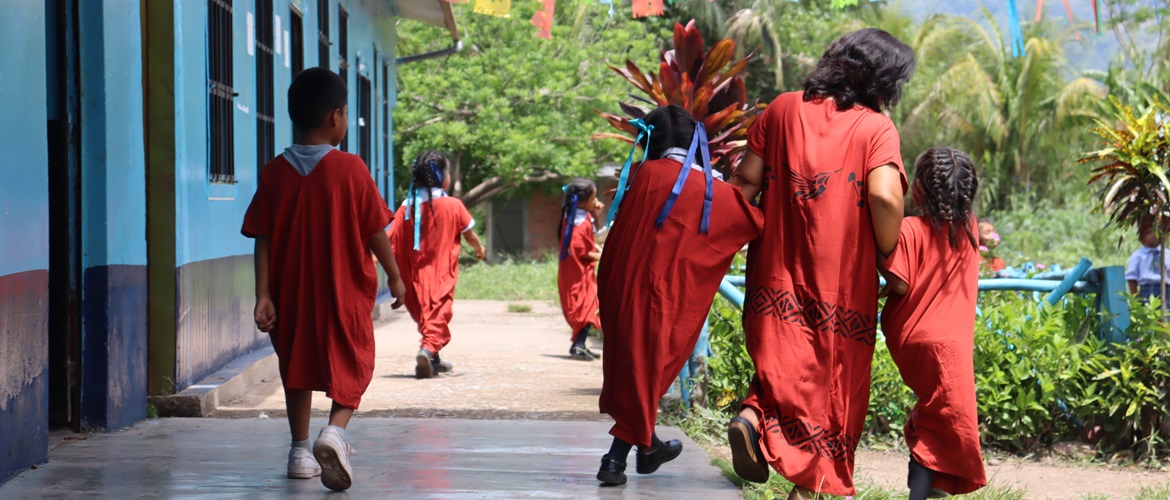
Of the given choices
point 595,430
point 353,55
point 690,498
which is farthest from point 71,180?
point 353,55

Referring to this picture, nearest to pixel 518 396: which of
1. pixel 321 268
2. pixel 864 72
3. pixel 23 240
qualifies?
pixel 321 268

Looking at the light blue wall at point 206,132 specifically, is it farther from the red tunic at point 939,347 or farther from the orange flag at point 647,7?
the red tunic at point 939,347

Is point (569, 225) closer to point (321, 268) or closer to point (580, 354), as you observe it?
point (580, 354)

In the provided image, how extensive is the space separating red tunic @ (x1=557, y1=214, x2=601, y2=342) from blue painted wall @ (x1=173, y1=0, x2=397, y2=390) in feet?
8.74

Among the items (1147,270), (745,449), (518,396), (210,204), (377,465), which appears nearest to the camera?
(745,449)

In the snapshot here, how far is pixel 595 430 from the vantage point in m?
5.88

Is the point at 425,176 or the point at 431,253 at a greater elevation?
the point at 425,176

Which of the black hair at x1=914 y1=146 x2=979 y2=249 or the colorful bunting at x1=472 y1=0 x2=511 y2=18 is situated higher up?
the colorful bunting at x1=472 y1=0 x2=511 y2=18

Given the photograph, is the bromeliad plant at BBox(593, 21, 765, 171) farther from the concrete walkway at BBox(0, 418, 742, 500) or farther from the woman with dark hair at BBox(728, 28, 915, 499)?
the woman with dark hair at BBox(728, 28, 915, 499)

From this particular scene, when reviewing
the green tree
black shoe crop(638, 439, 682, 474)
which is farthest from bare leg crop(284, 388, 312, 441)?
the green tree

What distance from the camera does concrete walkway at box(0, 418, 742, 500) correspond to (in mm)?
4242

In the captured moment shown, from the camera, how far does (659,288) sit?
4258 millimetres

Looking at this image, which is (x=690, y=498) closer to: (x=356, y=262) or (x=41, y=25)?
(x=356, y=262)

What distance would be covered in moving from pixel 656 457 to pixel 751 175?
1117mm
